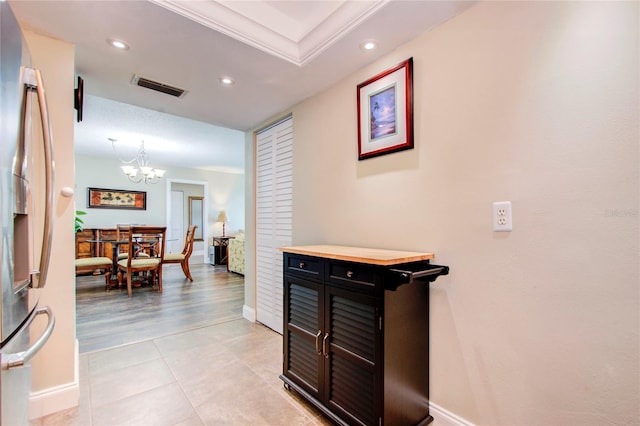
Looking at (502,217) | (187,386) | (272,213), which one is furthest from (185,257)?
(502,217)

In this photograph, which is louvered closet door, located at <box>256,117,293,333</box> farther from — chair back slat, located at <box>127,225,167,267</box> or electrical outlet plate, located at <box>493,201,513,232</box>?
chair back slat, located at <box>127,225,167,267</box>

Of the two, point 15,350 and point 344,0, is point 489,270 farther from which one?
point 15,350

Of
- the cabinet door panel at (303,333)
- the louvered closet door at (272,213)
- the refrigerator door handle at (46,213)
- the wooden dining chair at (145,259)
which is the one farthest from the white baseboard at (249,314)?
the refrigerator door handle at (46,213)

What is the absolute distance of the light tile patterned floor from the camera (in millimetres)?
1663

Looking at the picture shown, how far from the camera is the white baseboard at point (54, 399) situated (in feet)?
5.39

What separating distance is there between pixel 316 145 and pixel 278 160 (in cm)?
64

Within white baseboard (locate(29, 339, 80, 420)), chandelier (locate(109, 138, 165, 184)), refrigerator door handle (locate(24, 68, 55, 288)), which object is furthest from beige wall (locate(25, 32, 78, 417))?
chandelier (locate(109, 138, 165, 184))

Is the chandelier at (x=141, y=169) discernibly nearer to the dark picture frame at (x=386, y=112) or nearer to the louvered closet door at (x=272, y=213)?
the louvered closet door at (x=272, y=213)

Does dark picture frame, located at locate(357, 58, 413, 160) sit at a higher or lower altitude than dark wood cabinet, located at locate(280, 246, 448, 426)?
higher

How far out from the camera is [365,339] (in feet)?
4.64

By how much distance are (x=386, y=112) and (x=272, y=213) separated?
163 centimetres

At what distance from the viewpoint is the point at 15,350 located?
0.82 meters

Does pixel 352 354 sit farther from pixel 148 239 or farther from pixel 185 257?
pixel 148 239

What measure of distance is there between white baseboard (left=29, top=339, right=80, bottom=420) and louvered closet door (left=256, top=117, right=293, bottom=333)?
152 centimetres
